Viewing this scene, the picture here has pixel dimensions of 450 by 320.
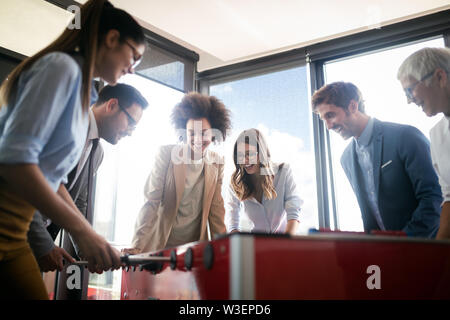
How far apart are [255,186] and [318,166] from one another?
0.95m

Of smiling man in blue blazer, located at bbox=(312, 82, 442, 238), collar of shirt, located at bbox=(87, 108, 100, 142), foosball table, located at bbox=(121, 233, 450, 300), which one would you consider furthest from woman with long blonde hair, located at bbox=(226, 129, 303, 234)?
foosball table, located at bbox=(121, 233, 450, 300)

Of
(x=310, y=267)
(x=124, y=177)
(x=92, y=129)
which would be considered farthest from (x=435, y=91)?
(x=124, y=177)

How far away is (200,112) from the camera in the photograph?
270 cm

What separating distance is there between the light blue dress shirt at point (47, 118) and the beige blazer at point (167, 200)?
4.39 ft

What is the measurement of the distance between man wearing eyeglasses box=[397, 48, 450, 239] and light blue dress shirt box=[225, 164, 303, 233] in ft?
3.21

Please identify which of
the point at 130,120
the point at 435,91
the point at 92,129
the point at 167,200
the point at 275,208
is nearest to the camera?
the point at 435,91

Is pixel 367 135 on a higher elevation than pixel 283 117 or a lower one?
lower

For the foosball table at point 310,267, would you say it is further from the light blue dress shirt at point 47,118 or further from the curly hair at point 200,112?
the curly hair at point 200,112

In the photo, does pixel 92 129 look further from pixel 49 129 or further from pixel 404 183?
pixel 404 183

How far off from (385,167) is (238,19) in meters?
1.75

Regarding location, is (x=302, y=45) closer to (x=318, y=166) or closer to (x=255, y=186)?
(x=318, y=166)

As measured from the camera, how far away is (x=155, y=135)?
3600 millimetres

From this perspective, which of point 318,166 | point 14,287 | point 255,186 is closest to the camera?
point 14,287
